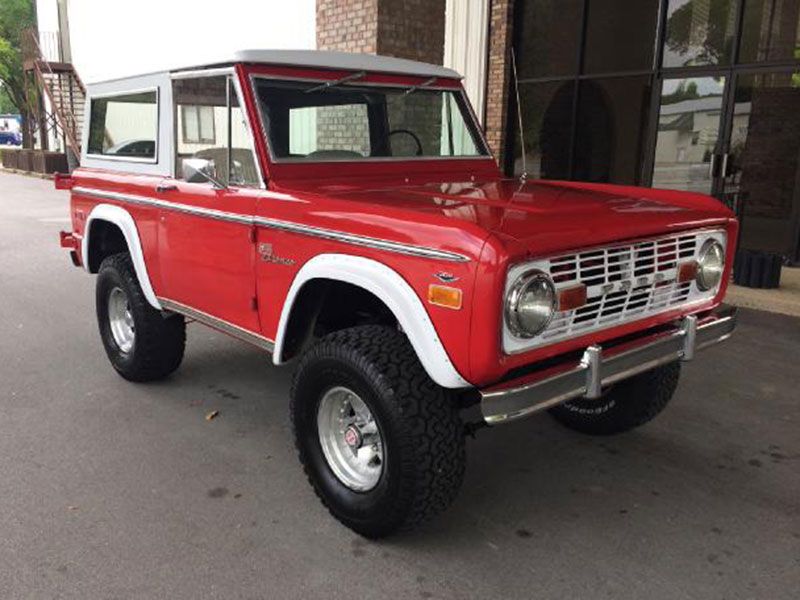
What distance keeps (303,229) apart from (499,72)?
845 centimetres

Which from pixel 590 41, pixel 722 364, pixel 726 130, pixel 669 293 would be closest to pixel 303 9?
pixel 590 41

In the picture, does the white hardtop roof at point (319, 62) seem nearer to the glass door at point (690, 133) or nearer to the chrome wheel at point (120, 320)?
the chrome wheel at point (120, 320)

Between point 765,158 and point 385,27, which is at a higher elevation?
point 385,27

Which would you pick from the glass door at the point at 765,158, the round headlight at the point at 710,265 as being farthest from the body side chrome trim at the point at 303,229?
the glass door at the point at 765,158

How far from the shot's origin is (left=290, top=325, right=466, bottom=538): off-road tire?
2.65 meters

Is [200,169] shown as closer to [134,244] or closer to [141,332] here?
[134,244]

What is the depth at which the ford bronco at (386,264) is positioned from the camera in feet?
8.26

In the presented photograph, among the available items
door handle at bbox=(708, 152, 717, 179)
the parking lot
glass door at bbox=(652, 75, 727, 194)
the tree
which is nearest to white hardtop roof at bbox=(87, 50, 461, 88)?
the parking lot

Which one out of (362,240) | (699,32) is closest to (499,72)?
(699,32)

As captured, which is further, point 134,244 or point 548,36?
→ point 548,36

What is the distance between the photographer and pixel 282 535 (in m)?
2.96

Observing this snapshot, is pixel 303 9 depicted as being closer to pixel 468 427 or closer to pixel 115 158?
pixel 115 158

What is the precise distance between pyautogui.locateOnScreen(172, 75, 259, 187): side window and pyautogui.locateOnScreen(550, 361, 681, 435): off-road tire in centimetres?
212

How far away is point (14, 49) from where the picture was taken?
104 feet
